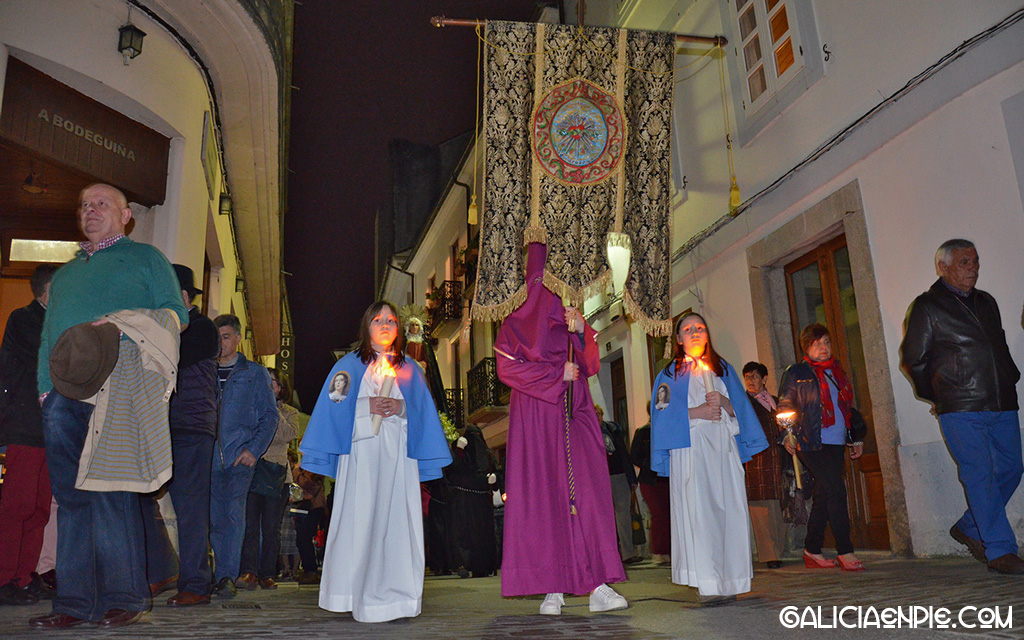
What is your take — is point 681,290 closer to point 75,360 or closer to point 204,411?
point 204,411

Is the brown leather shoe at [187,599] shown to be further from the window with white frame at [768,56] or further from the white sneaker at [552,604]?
the window with white frame at [768,56]

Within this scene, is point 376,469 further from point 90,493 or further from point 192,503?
point 90,493

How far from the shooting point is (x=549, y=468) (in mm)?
5027

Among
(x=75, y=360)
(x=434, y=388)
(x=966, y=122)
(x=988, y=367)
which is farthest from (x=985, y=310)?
(x=75, y=360)

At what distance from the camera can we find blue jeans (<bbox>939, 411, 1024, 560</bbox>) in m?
5.55

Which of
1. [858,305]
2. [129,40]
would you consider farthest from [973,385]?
[129,40]

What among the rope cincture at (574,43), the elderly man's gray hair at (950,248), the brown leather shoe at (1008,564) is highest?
the rope cincture at (574,43)

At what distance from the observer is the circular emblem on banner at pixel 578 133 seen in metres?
7.84

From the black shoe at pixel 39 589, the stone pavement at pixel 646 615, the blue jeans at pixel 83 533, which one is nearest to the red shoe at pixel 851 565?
the stone pavement at pixel 646 615

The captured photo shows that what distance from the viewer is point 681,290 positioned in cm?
1247

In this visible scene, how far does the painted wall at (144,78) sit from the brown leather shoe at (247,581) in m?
3.39

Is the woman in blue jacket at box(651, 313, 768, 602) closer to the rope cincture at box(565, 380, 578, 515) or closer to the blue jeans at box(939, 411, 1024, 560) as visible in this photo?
the rope cincture at box(565, 380, 578, 515)

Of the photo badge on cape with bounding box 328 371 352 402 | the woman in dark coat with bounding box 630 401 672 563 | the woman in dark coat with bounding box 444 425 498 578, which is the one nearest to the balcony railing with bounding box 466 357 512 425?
the woman in dark coat with bounding box 444 425 498 578

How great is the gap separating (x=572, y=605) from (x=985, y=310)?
11.8 feet
